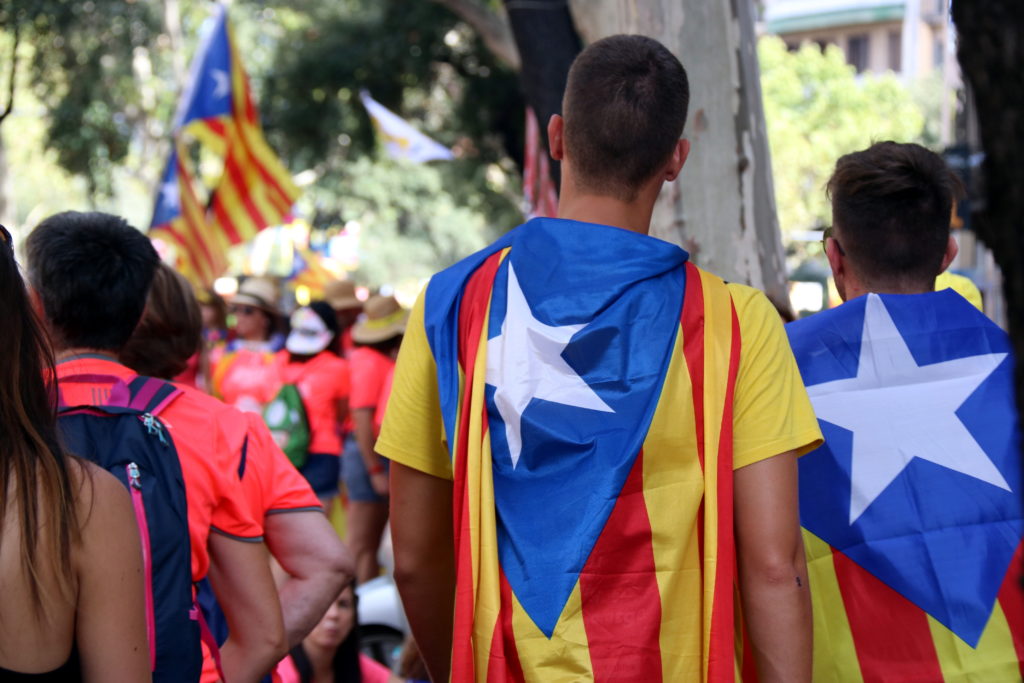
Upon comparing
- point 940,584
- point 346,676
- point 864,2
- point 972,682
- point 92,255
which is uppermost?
point 92,255

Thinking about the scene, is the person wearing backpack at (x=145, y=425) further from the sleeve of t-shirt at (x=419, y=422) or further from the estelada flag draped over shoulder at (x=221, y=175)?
the estelada flag draped over shoulder at (x=221, y=175)

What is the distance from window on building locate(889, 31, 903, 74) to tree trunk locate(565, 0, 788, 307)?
91.7 meters

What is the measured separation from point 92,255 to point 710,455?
1424 millimetres

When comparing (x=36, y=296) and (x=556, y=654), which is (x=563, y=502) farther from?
(x=36, y=296)

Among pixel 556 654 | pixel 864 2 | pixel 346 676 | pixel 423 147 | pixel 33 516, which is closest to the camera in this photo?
pixel 33 516

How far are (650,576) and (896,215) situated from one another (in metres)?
1.19

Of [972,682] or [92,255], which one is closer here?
[972,682]

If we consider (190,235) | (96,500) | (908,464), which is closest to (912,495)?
(908,464)

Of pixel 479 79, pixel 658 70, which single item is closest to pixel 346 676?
pixel 658 70

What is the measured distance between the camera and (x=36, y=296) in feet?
9.31

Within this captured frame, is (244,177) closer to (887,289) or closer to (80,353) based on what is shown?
(80,353)

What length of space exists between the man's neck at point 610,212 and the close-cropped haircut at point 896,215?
728mm

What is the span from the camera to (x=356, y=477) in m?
8.32

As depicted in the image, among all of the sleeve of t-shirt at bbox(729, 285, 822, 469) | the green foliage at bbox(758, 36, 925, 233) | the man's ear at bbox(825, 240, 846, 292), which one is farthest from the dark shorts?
the green foliage at bbox(758, 36, 925, 233)
